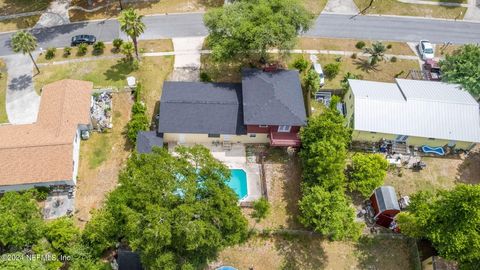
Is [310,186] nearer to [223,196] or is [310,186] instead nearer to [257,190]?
[257,190]

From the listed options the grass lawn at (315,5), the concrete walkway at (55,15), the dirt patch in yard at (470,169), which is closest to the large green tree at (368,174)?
the dirt patch in yard at (470,169)

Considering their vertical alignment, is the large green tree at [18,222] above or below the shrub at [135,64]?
below

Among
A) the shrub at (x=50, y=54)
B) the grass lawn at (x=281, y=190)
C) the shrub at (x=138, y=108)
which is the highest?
the shrub at (x=50, y=54)

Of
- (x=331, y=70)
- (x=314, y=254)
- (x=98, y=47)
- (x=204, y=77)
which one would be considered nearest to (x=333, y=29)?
(x=331, y=70)

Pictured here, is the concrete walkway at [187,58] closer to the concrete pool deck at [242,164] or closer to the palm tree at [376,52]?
the concrete pool deck at [242,164]

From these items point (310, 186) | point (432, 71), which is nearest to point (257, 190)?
point (310, 186)

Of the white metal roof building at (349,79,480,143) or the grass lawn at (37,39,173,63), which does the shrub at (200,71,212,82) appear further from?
the white metal roof building at (349,79,480,143)
